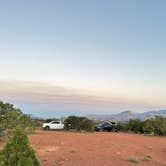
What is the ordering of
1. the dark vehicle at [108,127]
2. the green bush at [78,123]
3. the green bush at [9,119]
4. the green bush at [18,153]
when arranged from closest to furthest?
1. the green bush at [18,153]
2. the green bush at [9,119]
3. the green bush at [78,123]
4. the dark vehicle at [108,127]

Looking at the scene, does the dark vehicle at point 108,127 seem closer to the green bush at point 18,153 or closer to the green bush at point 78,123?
the green bush at point 78,123

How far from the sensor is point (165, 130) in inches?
1511

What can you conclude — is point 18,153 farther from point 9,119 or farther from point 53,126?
point 53,126

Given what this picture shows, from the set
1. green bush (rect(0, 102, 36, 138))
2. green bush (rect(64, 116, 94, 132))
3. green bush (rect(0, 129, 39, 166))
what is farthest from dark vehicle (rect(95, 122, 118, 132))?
green bush (rect(0, 129, 39, 166))

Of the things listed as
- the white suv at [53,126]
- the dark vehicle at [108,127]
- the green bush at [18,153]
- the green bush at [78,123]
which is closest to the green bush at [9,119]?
the green bush at [18,153]

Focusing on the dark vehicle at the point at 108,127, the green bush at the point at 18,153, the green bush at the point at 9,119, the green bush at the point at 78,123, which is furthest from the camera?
the dark vehicle at the point at 108,127

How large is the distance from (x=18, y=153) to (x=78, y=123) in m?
35.2

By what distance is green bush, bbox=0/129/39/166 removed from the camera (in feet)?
27.5

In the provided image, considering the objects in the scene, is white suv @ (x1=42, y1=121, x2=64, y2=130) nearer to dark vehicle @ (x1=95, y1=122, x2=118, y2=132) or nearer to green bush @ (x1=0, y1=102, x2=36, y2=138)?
dark vehicle @ (x1=95, y1=122, x2=118, y2=132)

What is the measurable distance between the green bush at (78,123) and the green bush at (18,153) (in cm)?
3358

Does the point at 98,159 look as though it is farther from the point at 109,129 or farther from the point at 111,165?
the point at 109,129

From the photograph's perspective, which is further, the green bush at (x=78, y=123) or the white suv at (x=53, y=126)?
the white suv at (x=53, y=126)

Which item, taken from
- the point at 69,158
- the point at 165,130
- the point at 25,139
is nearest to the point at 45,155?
the point at 69,158

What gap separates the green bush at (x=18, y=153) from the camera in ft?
27.5
